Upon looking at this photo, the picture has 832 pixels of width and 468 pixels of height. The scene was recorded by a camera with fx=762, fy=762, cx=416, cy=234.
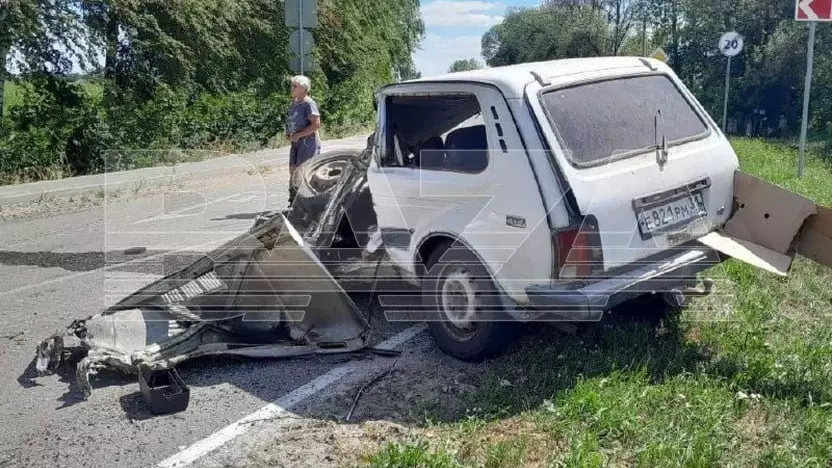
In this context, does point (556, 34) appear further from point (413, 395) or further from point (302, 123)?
point (413, 395)

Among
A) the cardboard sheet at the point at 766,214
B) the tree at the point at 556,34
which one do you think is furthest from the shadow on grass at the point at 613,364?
the tree at the point at 556,34

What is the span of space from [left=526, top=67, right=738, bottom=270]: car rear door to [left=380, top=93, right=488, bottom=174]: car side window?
503mm

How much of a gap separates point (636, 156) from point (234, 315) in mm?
2805

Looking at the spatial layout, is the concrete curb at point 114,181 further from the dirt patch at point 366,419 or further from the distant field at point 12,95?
the dirt patch at point 366,419

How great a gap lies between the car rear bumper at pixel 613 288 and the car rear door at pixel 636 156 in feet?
0.28

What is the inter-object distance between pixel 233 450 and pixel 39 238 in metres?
7.06

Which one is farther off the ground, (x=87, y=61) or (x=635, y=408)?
(x=87, y=61)

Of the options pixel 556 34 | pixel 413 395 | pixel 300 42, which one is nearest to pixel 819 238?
pixel 413 395

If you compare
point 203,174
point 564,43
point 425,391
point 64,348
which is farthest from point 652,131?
point 564,43

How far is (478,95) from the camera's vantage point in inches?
184

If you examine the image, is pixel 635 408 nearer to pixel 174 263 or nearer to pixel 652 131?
pixel 652 131

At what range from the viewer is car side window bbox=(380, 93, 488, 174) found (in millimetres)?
4816

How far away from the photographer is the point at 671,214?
15.2 feet

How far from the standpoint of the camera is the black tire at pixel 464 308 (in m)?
4.64
